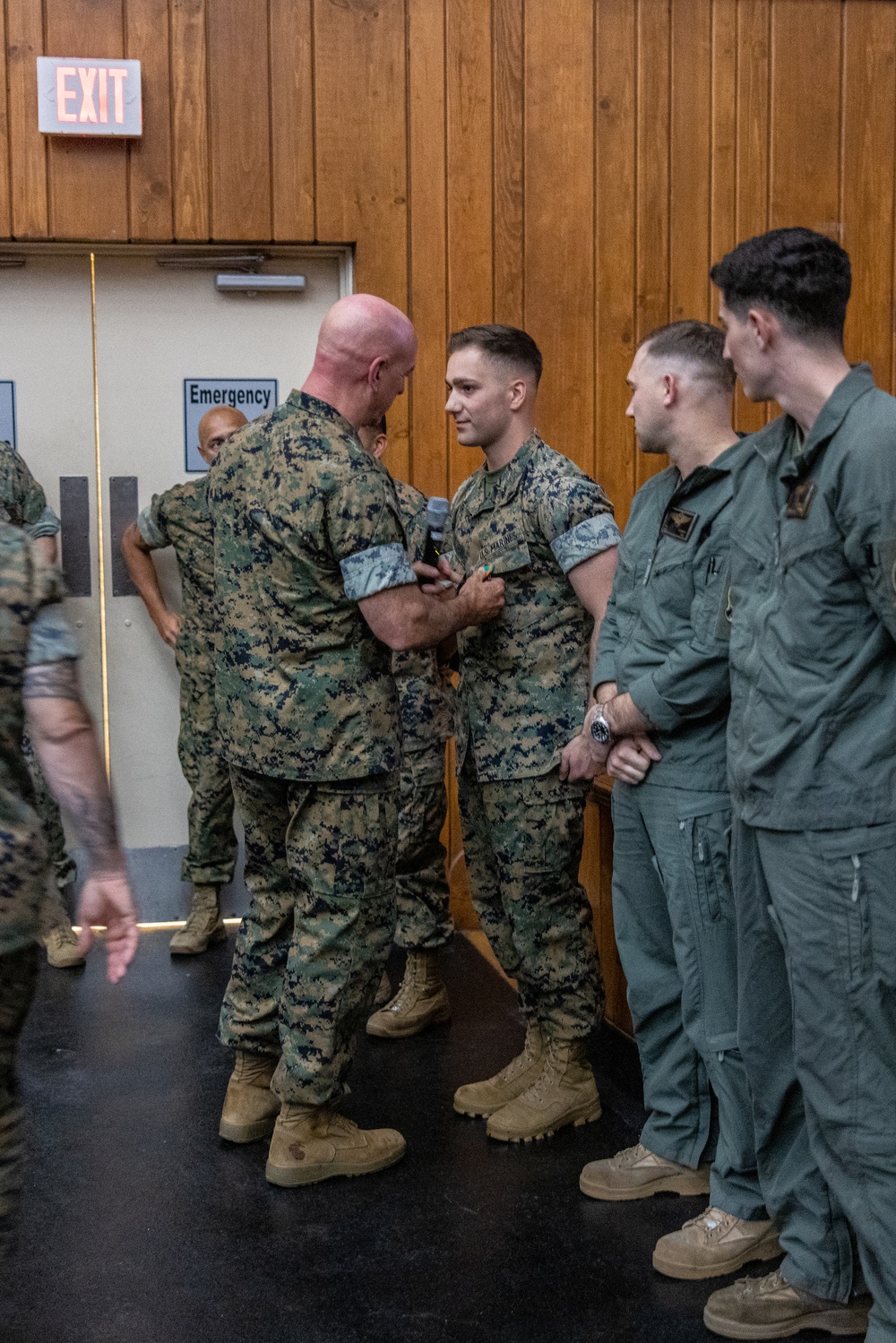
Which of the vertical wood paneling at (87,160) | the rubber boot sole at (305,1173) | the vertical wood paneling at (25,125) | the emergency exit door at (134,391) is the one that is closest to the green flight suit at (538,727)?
the rubber boot sole at (305,1173)

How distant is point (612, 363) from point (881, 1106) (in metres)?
3.37

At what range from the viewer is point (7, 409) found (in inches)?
190

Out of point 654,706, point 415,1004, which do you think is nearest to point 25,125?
point 415,1004

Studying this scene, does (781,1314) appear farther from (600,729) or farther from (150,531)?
(150,531)

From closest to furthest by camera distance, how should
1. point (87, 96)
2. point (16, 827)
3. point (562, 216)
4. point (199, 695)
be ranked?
1. point (16, 827)
2. point (87, 96)
3. point (199, 695)
4. point (562, 216)

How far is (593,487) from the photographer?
295 cm

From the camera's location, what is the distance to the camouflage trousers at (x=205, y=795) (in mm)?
4508

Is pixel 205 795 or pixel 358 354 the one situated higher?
pixel 358 354

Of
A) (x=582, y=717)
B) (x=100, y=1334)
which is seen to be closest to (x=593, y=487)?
(x=582, y=717)

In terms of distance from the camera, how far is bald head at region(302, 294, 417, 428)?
2.74m

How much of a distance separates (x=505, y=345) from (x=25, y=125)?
232 cm

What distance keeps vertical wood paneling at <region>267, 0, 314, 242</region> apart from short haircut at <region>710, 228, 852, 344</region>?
2903mm

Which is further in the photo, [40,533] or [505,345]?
[40,533]

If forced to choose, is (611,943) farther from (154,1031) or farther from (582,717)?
(154,1031)
